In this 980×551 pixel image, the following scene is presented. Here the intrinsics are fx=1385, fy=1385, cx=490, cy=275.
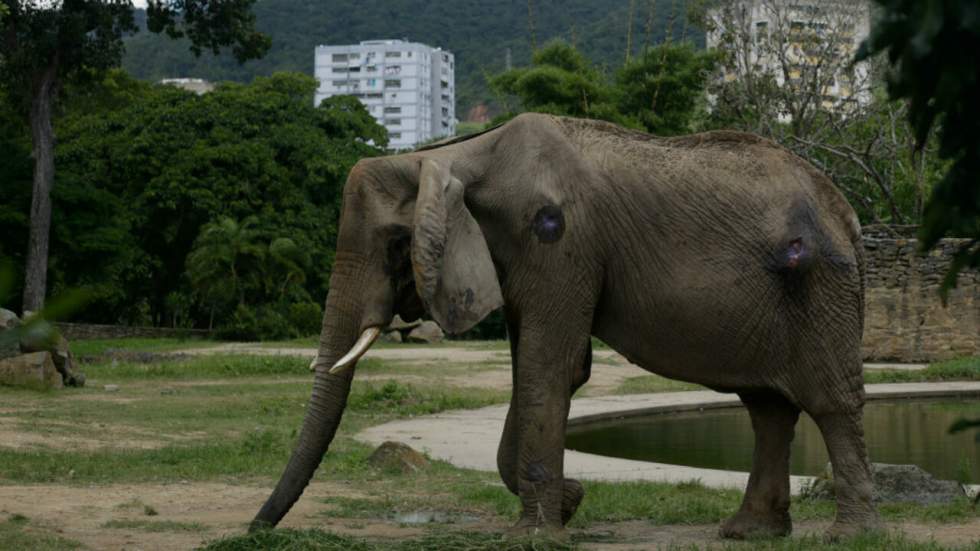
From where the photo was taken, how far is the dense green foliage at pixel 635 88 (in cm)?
3834

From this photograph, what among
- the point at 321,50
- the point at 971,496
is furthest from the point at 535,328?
the point at 321,50

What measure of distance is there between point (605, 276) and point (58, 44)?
2598cm

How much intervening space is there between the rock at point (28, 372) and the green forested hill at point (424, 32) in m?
84.0

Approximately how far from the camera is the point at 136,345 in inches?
1209

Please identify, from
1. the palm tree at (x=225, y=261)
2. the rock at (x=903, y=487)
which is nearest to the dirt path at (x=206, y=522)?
the rock at (x=903, y=487)

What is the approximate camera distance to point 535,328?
7352mm

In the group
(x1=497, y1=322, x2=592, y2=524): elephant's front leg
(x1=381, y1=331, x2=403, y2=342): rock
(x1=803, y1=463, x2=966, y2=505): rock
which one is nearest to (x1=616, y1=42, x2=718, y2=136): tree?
(x1=381, y1=331, x2=403, y2=342): rock

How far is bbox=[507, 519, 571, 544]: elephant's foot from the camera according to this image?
→ 22.9 feet

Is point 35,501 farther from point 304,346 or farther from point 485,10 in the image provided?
point 485,10

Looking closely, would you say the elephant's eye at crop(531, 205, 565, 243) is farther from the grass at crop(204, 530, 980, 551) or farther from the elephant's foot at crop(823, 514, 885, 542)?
the elephant's foot at crop(823, 514, 885, 542)

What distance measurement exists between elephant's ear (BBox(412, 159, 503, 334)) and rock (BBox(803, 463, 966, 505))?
3074 mm

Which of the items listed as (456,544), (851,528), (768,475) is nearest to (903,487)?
(768,475)

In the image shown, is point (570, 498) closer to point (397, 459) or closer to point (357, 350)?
point (357, 350)

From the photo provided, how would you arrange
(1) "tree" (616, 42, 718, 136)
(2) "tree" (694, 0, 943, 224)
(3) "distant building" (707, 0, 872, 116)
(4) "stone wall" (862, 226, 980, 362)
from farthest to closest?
(1) "tree" (616, 42, 718, 136) → (3) "distant building" (707, 0, 872, 116) → (2) "tree" (694, 0, 943, 224) → (4) "stone wall" (862, 226, 980, 362)
